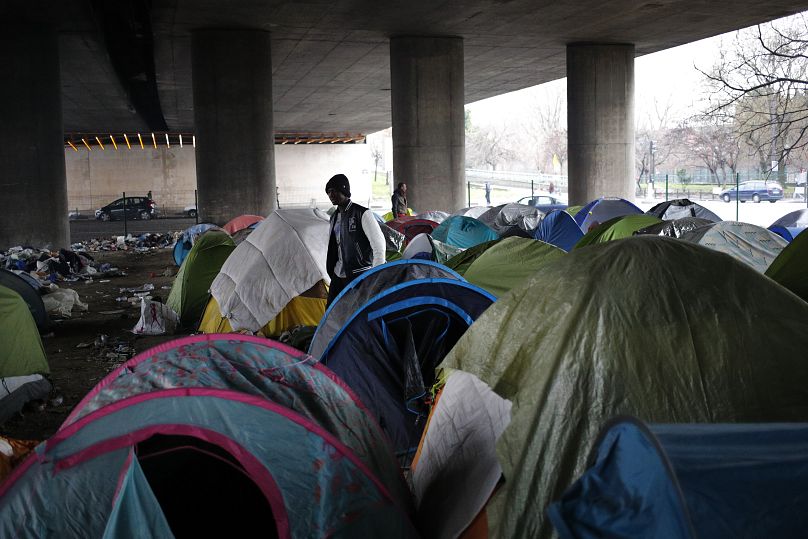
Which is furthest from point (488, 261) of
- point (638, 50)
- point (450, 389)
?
point (638, 50)

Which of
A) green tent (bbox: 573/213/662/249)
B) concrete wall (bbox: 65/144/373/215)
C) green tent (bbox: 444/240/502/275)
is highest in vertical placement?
concrete wall (bbox: 65/144/373/215)

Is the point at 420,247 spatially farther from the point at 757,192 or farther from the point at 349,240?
the point at 757,192

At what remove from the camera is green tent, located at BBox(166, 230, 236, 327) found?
11.0 metres

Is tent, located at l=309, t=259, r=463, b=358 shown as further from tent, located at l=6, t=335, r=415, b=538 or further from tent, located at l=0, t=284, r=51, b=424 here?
tent, located at l=0, t=284, r=51, b=424

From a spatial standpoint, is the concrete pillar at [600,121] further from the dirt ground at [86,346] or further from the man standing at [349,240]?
the man standing at [349,240]

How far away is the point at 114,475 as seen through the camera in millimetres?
3406

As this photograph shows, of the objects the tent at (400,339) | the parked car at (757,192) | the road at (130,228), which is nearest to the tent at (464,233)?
the tent at (400,339)

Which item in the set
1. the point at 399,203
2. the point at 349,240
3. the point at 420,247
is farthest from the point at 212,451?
the point at 399,203

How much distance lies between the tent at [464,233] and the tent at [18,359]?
7.82m

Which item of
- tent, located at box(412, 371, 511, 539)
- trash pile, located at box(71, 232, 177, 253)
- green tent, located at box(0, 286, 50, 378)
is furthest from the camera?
trash pile, located at box(71, 232, 177, 253)

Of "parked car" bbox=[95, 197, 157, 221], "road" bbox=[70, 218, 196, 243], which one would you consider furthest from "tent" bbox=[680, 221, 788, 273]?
"parked car" bbox=[95, 197, 157, 221]

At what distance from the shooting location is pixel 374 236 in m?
7.37

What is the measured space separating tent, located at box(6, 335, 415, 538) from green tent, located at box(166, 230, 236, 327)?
271 inches

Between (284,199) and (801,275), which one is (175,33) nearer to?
(801,275)
